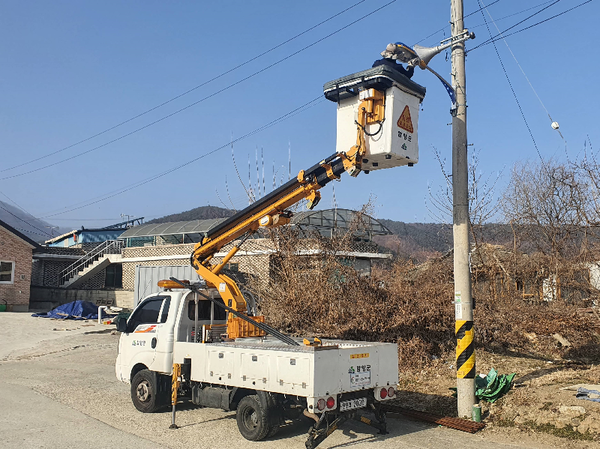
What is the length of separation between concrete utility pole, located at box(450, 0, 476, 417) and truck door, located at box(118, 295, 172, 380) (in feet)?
16.6

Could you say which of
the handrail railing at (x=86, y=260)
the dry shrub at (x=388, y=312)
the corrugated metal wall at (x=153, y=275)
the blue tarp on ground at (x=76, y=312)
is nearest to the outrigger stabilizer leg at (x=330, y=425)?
the dry shrub at (x=388, y=312)

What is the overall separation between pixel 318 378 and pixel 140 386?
426 centimetres

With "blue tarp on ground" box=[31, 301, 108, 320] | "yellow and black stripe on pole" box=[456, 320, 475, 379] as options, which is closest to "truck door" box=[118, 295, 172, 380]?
"yellow and black stripe on pole" box=[456, 320, 475, 379]

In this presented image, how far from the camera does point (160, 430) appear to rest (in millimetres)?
7922

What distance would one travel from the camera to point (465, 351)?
8.35 metres

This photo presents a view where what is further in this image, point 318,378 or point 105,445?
point 105,445

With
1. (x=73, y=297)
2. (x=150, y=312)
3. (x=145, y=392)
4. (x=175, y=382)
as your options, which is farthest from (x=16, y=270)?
(x=175, y=382)

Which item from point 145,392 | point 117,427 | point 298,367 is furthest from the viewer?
point 145,392

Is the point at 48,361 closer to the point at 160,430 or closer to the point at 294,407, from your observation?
the point at 160,430

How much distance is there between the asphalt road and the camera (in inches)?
282

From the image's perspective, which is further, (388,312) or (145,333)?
(388,312)

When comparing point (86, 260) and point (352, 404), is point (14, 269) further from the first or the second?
point (352, 404)

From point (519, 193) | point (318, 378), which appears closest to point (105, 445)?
point (318, 378)

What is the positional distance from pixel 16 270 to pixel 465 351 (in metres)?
30.7
